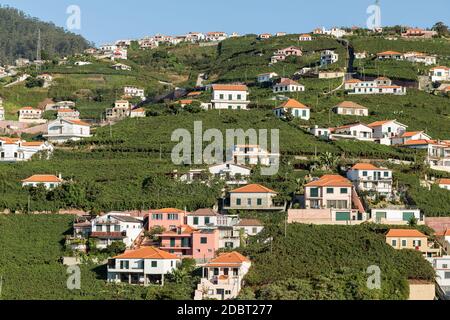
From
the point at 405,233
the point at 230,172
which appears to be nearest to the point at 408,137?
the point at 230,172

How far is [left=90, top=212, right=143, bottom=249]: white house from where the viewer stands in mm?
54312

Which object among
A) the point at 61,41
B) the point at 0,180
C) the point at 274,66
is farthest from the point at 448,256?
the point at 61,41

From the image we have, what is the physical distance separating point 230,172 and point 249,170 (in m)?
1.28

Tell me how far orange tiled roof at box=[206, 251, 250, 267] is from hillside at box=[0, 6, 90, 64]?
9975 centimetres

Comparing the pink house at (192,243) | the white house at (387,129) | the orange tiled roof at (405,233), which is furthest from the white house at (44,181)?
the white house at (387,129)

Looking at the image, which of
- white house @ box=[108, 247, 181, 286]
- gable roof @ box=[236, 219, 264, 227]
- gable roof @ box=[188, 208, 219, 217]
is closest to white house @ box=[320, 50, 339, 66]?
gable roof @ box=[188, 208, 219, 217]

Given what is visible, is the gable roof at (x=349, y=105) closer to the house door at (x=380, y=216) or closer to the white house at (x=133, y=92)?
the house door at (x=380, y=216)

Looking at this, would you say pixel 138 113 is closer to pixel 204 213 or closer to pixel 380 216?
pixel 204 213

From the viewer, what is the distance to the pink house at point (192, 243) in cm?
5262

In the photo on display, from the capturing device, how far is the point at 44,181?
61969mm

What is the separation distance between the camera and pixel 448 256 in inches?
2044

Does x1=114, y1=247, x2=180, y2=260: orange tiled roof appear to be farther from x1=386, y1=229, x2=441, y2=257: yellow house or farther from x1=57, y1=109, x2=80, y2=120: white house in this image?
x1=57, y1=109, x2=80, y2=120: white house

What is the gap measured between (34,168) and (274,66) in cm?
4055

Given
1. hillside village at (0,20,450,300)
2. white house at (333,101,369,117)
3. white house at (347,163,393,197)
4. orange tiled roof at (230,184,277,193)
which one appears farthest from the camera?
white house at (333,101,369,117)
